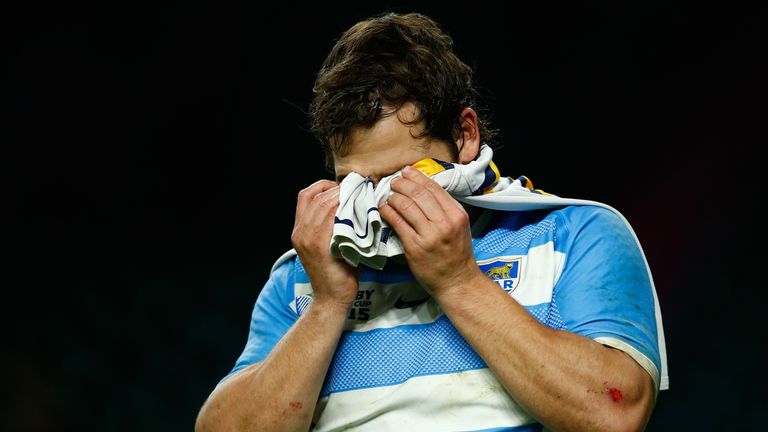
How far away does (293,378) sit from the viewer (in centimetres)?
128

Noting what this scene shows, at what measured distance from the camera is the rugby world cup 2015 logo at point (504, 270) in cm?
132

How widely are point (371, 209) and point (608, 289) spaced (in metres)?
0.36

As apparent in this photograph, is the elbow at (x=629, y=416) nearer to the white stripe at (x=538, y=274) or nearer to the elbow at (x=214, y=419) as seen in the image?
the white stripe at (x=538, y=274)

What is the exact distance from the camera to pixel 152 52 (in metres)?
3.73

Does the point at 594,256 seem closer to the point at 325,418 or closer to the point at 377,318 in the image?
the point at 377,318

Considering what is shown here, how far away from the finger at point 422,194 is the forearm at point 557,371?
136 mm

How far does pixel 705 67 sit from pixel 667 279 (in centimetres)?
79

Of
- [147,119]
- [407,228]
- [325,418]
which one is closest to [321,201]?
[407,228]

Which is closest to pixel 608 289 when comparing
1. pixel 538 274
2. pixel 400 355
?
pixel 538 274

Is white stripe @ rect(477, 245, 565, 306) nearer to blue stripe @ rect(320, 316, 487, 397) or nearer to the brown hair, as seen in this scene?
blue stripe @ rect(320, 316, 487, 397)

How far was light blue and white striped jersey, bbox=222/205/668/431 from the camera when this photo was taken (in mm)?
1232

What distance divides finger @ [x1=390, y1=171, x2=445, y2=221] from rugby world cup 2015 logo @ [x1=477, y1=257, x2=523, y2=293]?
0.54ft

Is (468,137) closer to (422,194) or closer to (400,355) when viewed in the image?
(422,194)

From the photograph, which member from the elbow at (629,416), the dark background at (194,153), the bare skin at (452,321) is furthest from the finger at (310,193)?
the dark background at (194,153)
